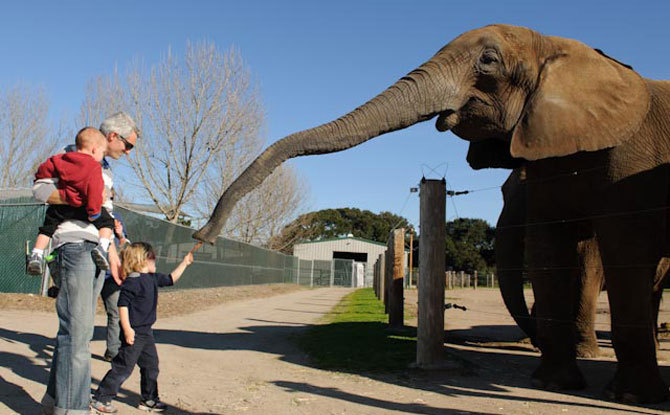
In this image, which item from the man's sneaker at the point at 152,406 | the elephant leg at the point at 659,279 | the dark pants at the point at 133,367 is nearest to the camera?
the dark pants at the point at 133,367

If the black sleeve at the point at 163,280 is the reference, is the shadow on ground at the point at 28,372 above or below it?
below

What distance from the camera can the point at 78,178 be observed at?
3441 millimetres

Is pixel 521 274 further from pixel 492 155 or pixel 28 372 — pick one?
pixel 28 372

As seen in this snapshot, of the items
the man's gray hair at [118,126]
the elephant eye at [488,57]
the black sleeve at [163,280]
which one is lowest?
the black sleeve at [163,280]

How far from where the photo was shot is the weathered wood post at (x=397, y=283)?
9.41 meters

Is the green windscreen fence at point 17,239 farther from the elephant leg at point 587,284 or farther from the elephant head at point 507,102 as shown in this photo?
the elephant leg at point 587,284

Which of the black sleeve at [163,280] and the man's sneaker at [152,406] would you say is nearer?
the man's sneaker at [152,406]

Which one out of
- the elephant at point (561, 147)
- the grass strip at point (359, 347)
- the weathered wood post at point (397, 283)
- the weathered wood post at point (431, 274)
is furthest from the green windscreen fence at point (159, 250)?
the elephant at point (561, 147)

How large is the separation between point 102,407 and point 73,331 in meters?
0.72

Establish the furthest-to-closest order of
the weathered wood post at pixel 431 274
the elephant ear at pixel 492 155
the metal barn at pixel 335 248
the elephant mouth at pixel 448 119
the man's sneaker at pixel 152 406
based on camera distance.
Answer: the metal barn at pixel 335 248, the elephant ear at pixel 492 155, the weathered wood post at pixel 431 274, the elephant mouth at pixel 448 119, the man's sneaker at pixel 152 406

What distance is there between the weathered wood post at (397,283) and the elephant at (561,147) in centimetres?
398

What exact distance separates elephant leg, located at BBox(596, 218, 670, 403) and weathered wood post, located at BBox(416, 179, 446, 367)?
1713mm

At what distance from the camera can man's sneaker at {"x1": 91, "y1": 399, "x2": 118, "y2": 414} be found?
12.6 ft

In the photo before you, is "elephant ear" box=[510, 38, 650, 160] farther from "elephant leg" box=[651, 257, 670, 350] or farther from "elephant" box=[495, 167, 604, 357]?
"elephant leg" box=[651, 257, 670, 350]
